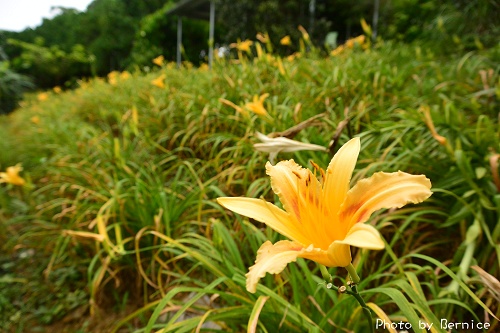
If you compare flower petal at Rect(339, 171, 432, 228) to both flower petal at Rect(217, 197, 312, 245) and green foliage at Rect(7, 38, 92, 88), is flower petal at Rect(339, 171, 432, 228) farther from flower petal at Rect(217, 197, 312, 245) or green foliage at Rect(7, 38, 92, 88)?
green foliage at Rect(7, 38, 92, 88)

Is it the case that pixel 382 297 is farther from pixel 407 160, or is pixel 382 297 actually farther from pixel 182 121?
pixel 182 121

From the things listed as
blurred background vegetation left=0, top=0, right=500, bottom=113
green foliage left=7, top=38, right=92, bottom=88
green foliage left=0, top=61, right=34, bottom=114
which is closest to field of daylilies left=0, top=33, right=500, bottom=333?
blurred background vegetation left=0, top=0, right=500, bottom=113

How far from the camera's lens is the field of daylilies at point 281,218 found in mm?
593

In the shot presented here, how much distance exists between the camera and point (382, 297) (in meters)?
1.03

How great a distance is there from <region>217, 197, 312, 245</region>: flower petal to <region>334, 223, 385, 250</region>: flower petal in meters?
0.11

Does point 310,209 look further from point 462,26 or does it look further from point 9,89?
point 9,89

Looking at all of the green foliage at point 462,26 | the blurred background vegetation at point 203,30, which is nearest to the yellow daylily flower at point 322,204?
the blurred background vegetation at point 203,30

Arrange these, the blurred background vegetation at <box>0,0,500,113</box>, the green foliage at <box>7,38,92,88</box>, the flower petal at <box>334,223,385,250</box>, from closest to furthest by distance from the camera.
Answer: the flower petal at <box>334,223,385,250</box> → the blurred background vegetation at <box>0,0,500,113</box> → the green foliage at <box>7,38,92,88</box>

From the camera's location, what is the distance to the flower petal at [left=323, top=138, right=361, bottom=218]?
1.93 feet

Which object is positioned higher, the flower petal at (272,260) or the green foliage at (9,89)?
the green foliage at (9,89)

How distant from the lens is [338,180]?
0.59 meters

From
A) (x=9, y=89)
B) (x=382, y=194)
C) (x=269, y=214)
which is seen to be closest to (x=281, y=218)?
(x=269, y=214)

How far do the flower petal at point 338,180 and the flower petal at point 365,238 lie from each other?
0.10 m

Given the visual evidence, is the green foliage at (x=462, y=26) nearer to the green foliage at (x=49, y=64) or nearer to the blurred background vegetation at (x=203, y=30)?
the blurred background vegetation at (x=203, y=30)
